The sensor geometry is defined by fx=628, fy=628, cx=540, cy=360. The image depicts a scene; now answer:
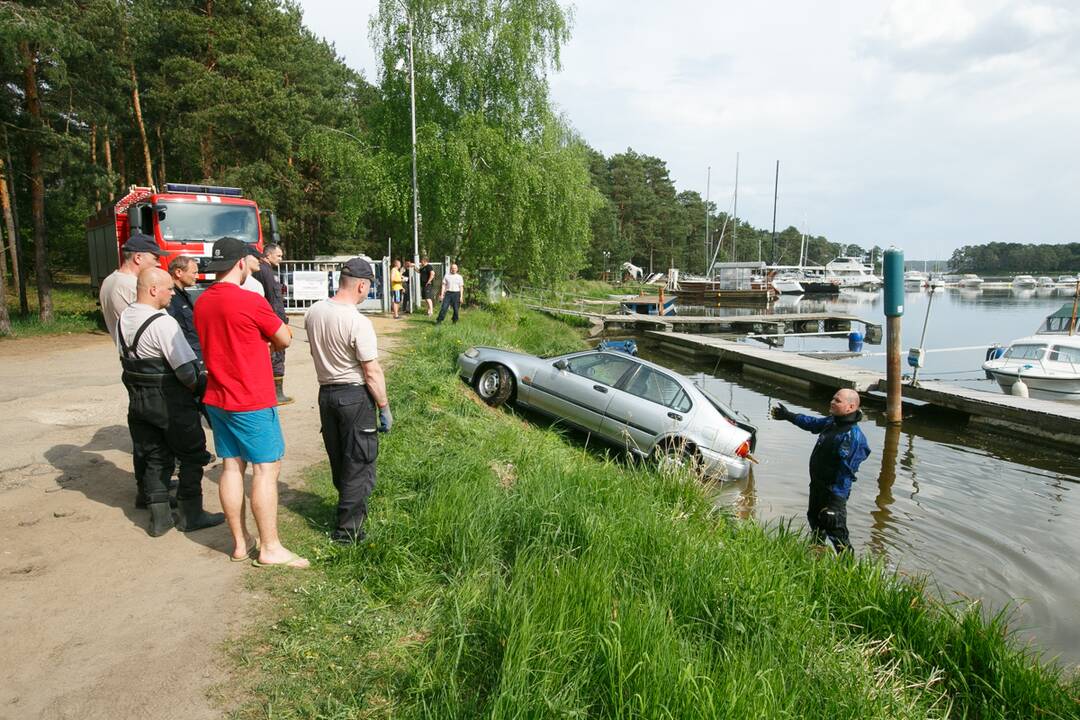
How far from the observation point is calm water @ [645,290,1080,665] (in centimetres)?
652

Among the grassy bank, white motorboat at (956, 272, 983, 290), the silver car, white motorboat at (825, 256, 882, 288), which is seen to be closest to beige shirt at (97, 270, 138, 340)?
the grassy bank

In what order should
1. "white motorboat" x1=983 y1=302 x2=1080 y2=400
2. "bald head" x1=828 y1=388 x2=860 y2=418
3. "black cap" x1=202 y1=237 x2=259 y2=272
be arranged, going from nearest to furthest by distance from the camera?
"black cap" x1=202 y1=237 x2=259 y2=272 → "bald head" x1=828 y1=388 x2=860 y2=418 → "white motorboat" x1=983 y1=302 x2=1080 y2=400

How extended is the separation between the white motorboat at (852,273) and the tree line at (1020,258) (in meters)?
81.6

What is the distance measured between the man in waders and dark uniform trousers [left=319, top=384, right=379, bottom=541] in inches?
37.5

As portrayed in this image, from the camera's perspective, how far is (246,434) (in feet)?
12.0

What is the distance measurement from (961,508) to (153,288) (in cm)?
1023

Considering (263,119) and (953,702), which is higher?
(263,119)

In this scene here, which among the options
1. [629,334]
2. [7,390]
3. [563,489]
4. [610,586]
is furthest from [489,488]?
[629,334]

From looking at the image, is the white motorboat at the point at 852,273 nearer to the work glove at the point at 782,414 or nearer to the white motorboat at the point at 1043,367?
the white motorboat at the point at 1043,367

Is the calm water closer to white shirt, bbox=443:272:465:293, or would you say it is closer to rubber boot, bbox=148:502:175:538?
rubber boot, bbox=148:502:175:538

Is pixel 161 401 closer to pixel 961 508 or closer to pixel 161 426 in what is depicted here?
pixel 161 426

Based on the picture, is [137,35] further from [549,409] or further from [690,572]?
[690,572]

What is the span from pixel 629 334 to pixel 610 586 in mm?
26569

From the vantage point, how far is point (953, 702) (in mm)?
3727
